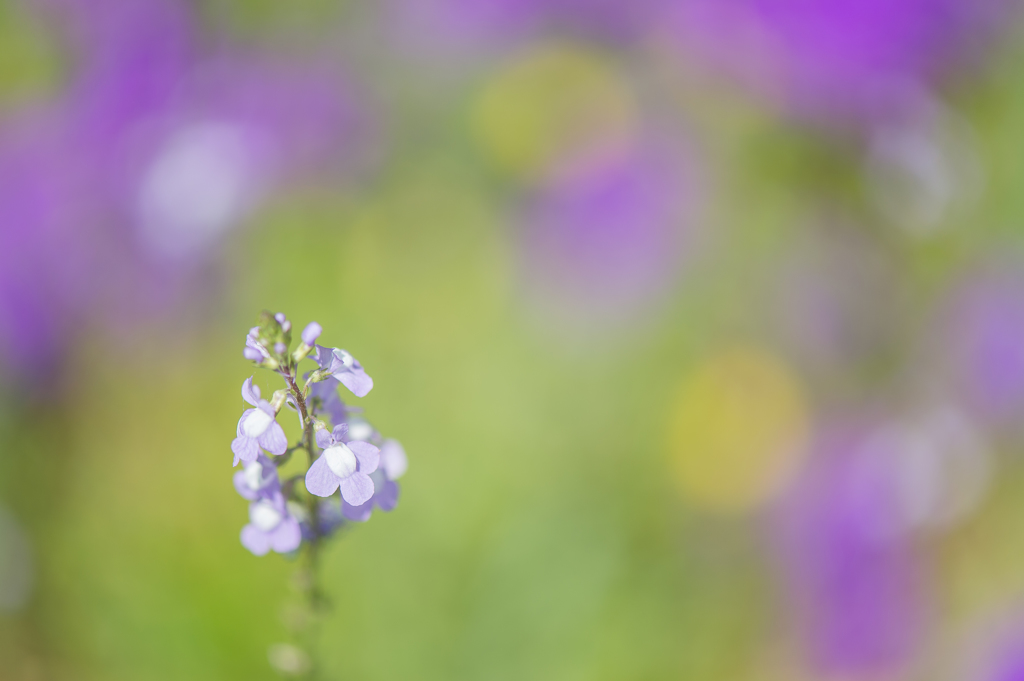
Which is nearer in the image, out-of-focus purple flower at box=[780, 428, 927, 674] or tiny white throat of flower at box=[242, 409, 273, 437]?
tiny white throat of flower at box=[242, 409, 273, 437]

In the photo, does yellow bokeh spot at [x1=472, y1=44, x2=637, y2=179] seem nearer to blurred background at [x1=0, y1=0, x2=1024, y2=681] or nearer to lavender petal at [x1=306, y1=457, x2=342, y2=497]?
blurred background at [x1=0, y1=0, x2=1024, y2=681]

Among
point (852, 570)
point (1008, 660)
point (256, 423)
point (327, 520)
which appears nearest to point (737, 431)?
point (852, 570)

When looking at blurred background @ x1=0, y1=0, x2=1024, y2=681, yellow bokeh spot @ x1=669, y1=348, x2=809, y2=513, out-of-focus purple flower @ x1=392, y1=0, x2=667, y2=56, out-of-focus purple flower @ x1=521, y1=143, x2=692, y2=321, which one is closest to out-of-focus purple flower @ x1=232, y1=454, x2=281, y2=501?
blurred background @ x1=0, y1=0, x2=1024, y2=681

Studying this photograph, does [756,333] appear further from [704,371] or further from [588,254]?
[588,254]

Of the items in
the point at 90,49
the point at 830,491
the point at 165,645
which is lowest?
the point at 165,645

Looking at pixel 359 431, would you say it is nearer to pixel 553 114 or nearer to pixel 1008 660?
pixel 1008 660

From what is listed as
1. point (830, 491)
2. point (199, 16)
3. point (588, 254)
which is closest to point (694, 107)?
point (588, 254)
